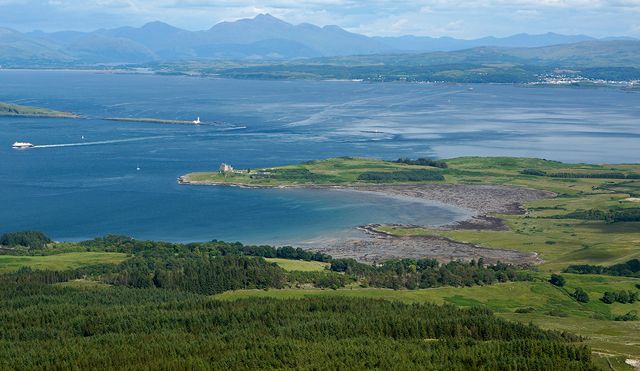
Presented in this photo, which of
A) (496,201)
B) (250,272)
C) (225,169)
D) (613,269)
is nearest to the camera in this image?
(250,272)

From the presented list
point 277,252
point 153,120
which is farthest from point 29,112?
point 277,252

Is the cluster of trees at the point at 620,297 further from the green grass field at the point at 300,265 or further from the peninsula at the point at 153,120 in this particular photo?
the peninsula at the point at 153,120

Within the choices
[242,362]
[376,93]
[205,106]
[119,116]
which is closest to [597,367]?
[242,362]

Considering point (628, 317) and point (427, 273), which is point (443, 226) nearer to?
point (427, 273)

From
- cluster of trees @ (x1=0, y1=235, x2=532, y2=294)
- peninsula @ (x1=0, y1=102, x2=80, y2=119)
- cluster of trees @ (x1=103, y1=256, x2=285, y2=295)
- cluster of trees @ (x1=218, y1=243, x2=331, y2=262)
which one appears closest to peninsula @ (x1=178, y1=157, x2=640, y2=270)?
cluster of trees @ (x1=218, y1=243, x2=331, y2=262)

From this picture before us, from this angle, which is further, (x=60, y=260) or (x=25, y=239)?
(x=25, y=239)
